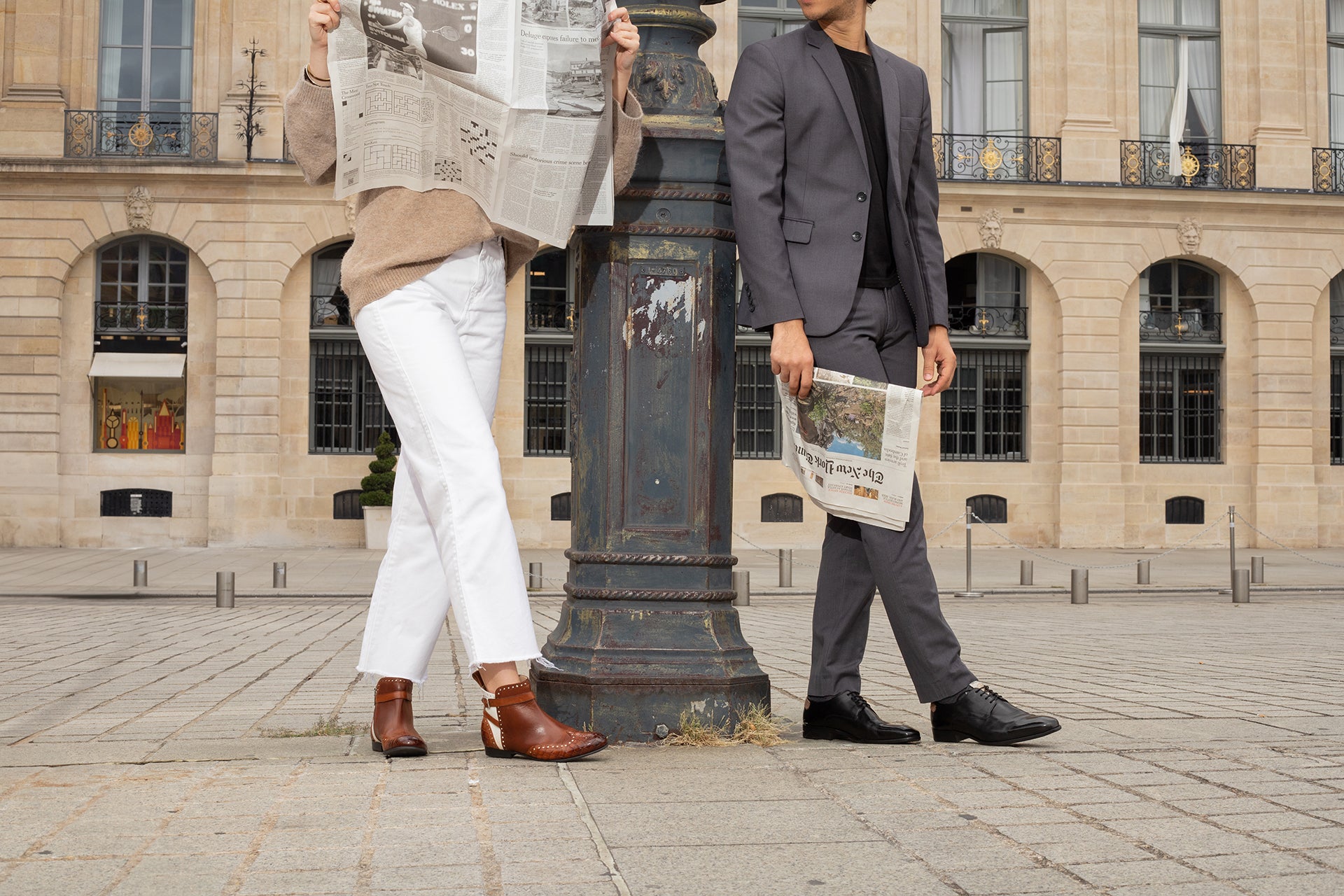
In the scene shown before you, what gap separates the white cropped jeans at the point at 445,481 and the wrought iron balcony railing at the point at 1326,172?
2589cm

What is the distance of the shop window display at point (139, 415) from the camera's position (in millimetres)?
24391

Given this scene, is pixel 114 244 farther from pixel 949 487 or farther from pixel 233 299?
pixel 949 487

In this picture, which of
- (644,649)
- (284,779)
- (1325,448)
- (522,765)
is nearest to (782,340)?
(644,649)

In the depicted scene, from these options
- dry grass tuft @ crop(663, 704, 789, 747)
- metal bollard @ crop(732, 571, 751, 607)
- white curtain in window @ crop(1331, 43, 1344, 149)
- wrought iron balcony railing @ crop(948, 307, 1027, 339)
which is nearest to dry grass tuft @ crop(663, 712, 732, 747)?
dry grass tuft @ crop(663, 704, 789, 747)

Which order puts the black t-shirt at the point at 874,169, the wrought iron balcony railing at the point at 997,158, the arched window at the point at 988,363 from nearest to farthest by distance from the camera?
the black t-shirt at the point at 874,169, the arched window at the point at 988,363, the wrought iron balcony railing at the point at 997,158

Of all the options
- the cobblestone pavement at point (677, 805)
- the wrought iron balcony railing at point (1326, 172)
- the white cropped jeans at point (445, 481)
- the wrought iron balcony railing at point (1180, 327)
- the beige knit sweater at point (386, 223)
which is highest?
the wrought iron balcony railing at point (1326, 172)

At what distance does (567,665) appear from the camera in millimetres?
4105

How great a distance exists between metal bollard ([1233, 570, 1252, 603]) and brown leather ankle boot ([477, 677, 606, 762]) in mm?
11515

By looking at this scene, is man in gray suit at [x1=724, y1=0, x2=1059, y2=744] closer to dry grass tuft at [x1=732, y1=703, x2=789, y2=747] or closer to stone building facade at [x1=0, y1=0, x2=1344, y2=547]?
dry grass tuft at [x1=732, y1=703, x2=789, y2=747]

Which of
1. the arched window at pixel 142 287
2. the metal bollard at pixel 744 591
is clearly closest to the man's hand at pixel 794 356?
the metal bollard at pixel 744 591

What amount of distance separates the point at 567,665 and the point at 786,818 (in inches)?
48.3

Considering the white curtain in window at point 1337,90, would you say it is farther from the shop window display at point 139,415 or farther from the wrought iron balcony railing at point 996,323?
the shop window display at point 139,415

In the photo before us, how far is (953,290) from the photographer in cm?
2594

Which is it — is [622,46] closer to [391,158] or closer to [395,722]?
[391,158]
